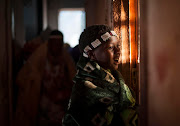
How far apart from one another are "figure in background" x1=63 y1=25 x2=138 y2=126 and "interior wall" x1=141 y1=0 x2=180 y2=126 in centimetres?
15

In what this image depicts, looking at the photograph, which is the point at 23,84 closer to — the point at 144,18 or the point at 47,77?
the point at 47,77

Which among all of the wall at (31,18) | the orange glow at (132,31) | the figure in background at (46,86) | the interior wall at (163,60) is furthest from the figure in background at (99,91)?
the wall at (31,18)

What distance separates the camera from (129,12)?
1.50 metres

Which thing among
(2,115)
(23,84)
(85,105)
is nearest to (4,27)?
(23,84)

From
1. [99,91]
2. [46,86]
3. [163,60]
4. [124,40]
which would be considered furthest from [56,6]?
[163,60]

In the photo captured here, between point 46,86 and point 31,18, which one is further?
point 31,18

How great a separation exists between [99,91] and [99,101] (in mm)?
49

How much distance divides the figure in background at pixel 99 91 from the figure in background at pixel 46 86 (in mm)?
1999

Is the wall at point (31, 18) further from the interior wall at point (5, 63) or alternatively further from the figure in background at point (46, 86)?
the figure in background at point (46, 86)

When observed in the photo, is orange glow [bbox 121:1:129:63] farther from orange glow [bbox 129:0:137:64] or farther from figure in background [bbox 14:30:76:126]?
figure in background [bbox 14:30:76:126]

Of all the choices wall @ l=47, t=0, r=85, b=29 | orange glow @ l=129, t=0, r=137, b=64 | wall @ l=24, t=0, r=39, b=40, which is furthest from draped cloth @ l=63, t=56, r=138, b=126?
wall @ l=47, t=0, r=85, b=29

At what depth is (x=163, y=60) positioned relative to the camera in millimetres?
936

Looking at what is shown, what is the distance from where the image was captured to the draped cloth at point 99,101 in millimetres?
1098

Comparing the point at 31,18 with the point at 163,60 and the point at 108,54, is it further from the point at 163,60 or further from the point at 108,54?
the point at 163,60
